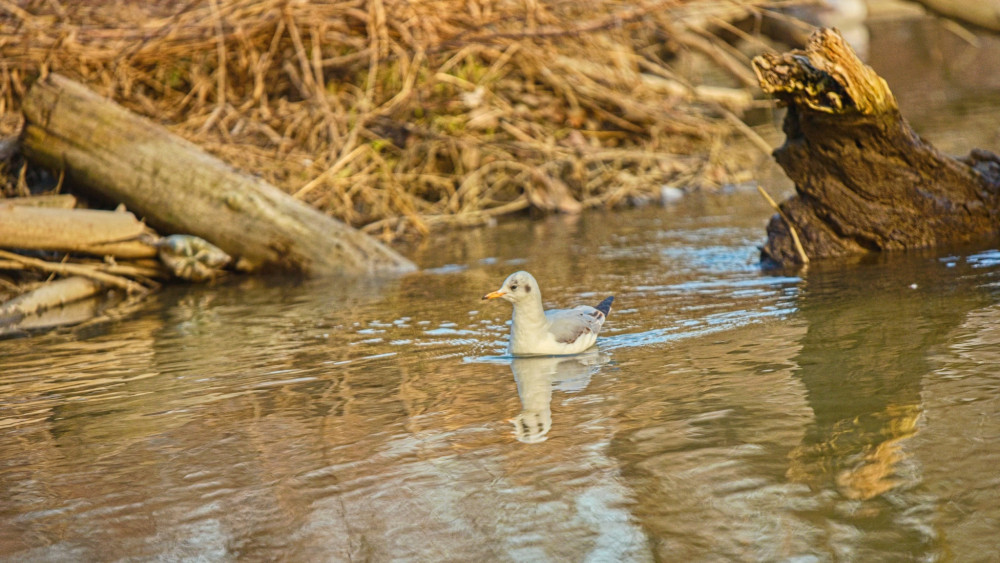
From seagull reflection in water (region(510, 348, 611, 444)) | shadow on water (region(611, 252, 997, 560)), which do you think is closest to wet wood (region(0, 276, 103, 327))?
seagull reflection in water (region(510, 348, 611, 444))

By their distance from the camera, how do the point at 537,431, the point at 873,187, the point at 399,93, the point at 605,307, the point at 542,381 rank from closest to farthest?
the point at 537,431
the point at 542,381
the point at 605,307
the point at 873,187
the point at 399,93

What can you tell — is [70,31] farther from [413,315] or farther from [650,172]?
[650,172]

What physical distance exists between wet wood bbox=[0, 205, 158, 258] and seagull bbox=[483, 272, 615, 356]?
481 centimetres

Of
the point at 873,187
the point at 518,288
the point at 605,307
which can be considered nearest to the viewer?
the point at 518,288

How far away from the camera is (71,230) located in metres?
9.12

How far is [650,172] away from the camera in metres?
13.9

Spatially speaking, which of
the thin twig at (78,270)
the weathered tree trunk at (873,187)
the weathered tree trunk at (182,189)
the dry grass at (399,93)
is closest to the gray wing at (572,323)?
the weathered tree trunk at (873,187)

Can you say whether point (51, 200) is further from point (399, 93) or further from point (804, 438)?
point (804, 438)

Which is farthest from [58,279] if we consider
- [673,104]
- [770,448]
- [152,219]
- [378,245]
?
[673,104]

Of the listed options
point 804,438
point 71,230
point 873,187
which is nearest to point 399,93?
point 71,230

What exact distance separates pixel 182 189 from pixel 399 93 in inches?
147

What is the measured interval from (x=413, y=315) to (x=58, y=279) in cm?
379

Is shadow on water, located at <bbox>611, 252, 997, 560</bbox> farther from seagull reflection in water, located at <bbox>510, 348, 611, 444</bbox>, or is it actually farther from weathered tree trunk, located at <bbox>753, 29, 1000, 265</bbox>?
weathered tree trunk, located at <bbox>753, 29, 1000, 265</bbox>

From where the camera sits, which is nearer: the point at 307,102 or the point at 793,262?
the point at 793,262
